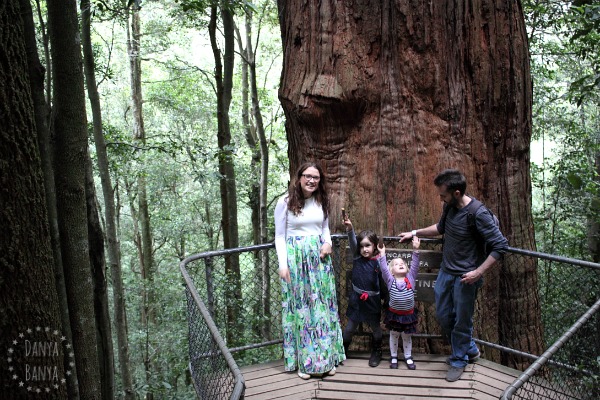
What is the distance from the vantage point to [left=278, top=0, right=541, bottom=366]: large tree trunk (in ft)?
18.0

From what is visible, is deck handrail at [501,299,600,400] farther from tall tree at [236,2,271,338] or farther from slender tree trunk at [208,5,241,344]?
tall tree at [236,2,271,338]

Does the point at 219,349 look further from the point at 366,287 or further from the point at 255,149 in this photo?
the point at 255,149

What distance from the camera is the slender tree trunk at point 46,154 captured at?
4.09m

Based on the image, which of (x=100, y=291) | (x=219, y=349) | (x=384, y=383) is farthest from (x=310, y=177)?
(x=100, y=291)

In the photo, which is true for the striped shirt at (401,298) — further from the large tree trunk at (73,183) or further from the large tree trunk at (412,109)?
the large tree trunk at (73,183)

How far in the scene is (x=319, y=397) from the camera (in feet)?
14.1

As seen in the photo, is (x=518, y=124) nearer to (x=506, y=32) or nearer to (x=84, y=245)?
(x=506, y=32)

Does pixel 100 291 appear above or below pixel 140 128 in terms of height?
below

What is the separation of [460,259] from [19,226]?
129 inches

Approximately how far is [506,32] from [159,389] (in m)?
8.59

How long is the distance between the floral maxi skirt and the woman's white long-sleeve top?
0.06 meters

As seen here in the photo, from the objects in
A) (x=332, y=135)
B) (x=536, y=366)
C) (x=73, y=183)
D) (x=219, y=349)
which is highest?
(x=332, y=135)

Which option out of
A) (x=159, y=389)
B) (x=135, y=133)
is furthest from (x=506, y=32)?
(x=135, y=133)

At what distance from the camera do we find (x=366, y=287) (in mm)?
4730
